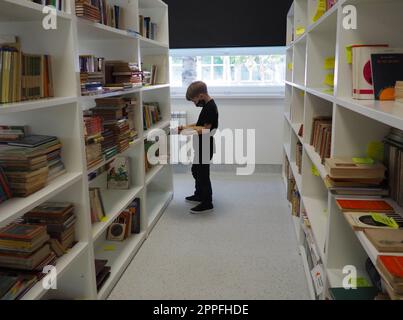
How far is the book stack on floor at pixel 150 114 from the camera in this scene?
3713 millimetres

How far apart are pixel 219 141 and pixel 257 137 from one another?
0.57m

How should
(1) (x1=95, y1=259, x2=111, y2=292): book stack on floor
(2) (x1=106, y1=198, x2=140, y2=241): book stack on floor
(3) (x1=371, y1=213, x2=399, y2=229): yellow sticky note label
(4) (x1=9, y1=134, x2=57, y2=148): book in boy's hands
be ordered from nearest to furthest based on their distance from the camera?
(3) (x1=371, y1=213, x2=399, y2=229): yellow sticky note label, (4) (x1=9, y1=134, x2=57, y2=148): book in boy's hands, (1) (x1=95, y1=259, x2=111, y2=292): book stack on floor, (2) (x1=106, y1=198, x2=140, y2=241): book stack on floor

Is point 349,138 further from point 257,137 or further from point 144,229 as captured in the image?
point 257,137

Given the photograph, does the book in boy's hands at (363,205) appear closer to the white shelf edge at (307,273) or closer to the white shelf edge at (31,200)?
the white shelf edge at (307,273)

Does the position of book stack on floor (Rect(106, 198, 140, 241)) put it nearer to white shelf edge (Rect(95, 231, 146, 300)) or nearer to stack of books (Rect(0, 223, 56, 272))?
white shelf edge (Rect(95, 231, 146, 300))

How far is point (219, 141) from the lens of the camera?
5500mm

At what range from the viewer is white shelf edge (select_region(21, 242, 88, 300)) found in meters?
1.71

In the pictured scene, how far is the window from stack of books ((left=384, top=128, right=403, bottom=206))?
3.70 m

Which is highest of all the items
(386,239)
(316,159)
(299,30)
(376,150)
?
(299,30)

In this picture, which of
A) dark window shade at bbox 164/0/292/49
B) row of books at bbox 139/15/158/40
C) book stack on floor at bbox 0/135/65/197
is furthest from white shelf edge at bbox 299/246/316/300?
dark window shade at bbox 164/0/292/49

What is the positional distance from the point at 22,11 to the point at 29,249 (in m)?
1.12

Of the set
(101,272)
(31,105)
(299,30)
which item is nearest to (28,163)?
(31,105)

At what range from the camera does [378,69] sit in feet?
5.39

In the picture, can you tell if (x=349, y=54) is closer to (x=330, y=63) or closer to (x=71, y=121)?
(x=330, y=63)
